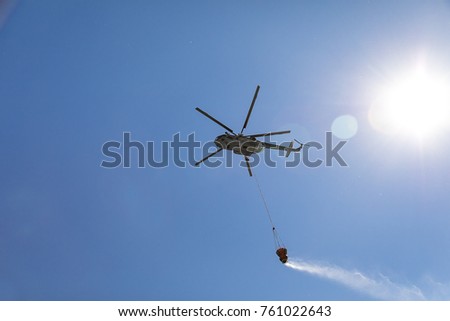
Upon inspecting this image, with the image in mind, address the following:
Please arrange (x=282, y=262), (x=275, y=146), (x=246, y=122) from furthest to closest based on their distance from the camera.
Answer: (x=275, y=146)
(x=246, y=122)
(x=282, y=262)

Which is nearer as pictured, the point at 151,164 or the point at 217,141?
the point at 217,141

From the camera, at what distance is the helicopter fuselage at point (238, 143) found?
2211 cm

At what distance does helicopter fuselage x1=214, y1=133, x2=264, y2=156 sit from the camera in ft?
72.5

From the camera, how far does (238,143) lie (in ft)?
72.6

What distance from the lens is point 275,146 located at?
23.5 m
